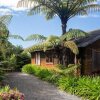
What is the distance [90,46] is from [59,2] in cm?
414

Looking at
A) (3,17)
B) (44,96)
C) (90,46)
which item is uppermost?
(3,17)

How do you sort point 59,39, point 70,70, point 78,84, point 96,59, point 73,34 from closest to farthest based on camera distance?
point 78,84, point 70,70, point 73,34, point 59,39, point 96,59

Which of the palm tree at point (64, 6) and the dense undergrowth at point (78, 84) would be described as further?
the palm tree at point (64, 6)

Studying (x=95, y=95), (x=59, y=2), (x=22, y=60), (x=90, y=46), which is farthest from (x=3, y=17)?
(x=22, y=60)

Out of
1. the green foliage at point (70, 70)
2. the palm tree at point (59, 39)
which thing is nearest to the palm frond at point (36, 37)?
the palm tree at point (59, 39)

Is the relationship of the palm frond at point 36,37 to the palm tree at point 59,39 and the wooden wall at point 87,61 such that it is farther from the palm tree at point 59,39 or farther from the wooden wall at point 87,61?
the wooden wall at point 87,61

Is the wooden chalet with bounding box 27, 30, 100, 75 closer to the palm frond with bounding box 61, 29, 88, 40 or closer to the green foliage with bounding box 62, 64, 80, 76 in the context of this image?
the palm frond with bounding box 61, 29, 88, 40

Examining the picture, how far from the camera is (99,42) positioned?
23.5 meters

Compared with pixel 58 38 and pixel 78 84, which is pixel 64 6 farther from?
pixel 78 84

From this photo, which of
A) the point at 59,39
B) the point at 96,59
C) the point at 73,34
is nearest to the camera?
the point at 73,34

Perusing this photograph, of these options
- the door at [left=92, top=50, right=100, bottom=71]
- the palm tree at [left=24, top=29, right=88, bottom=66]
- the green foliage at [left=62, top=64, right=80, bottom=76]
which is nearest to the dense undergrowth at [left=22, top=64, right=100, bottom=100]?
the green foliage at [left=62, top=64, right=80, bottom=76]

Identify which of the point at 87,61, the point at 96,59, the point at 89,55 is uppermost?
the point at 89,55

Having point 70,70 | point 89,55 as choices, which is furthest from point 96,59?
point 70,70

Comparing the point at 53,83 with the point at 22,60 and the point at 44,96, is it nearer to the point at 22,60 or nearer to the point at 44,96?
the point at 44,96
